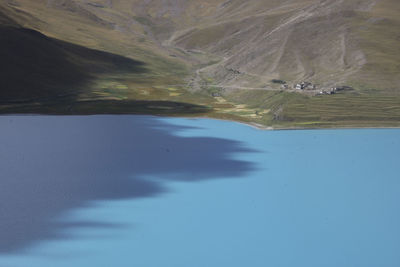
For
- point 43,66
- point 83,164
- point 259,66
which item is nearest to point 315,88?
point 259,66

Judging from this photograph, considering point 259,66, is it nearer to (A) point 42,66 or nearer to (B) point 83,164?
(A) point 42,66

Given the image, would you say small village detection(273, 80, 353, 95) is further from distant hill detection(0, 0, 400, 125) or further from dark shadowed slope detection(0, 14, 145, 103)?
dark shadowed slope detection(0, 14, 145, 103)

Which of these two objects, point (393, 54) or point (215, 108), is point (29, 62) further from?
point (393, 54)

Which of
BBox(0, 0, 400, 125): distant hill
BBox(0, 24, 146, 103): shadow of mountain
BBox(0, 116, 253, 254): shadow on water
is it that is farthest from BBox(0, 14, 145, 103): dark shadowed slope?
BBox(0, 116, 253, 254): shadow on water

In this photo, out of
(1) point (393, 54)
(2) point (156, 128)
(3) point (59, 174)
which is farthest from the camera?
(1) point (393, 54)

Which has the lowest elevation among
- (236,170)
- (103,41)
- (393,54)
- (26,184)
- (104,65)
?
(26,184)

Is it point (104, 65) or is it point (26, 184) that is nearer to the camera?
point (26, 184)

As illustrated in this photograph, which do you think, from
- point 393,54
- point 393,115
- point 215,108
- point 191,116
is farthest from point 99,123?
point 393,54
